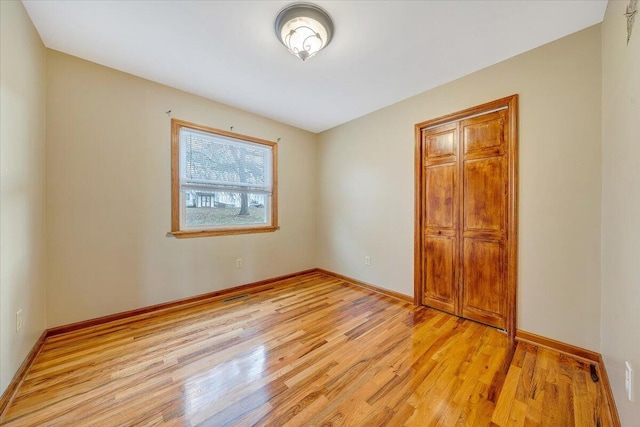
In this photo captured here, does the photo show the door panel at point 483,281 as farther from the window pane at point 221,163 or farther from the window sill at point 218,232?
the window pane at point 221,163

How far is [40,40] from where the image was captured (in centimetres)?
181

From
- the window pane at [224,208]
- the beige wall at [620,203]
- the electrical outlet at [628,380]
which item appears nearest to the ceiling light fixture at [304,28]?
the beige wall at [620,203]

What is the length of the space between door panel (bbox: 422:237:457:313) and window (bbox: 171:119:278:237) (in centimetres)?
212

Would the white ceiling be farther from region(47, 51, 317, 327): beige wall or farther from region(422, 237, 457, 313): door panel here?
region(422, 237, 457, 313): door panel

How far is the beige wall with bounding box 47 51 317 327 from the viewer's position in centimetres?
199

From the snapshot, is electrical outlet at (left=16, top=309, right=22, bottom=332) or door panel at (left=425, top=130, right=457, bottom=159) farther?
door panel at (left=425, top=130, right=457, bottom=159)

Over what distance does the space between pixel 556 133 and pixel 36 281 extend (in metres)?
4.14

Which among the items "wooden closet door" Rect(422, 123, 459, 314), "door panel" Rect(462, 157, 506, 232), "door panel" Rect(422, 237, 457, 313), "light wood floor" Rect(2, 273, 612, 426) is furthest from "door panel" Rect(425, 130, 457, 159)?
"light wood floor" Rect(2, 273, 612, 426)

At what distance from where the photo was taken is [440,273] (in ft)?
8.29

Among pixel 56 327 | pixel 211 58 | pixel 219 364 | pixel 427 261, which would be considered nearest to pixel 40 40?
pixel 211 58

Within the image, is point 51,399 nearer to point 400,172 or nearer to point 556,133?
point 400,172

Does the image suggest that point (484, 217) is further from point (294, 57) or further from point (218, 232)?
point (218, 232)

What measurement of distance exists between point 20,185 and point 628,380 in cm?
355

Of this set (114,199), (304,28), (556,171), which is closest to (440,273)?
(556,171)
